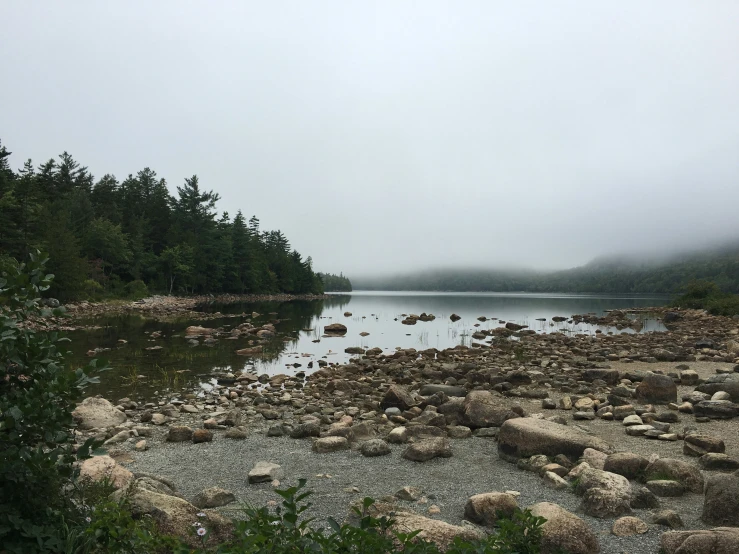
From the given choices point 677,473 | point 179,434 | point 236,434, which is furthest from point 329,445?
point 677,473

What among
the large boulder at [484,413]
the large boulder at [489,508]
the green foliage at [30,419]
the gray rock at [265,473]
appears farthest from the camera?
the large boulder at [484,413]

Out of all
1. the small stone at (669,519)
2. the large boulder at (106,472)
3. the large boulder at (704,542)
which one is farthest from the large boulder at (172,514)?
the small stone at (669,519)

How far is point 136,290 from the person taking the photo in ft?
190

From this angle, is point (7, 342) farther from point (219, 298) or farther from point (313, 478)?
point (219, 298)

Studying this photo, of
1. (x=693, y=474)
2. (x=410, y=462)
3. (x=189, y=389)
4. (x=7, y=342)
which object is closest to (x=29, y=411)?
(x=7, y=342)

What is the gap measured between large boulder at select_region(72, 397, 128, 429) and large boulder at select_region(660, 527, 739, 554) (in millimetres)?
10354

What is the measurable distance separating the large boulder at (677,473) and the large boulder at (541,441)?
887 mm

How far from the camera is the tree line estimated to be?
138 ft

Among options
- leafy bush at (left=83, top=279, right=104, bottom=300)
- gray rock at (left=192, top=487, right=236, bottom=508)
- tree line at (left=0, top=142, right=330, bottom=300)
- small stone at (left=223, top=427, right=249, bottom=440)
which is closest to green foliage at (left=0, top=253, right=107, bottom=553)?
gray rock at (left=192, top=487, right=236, bottom=508)

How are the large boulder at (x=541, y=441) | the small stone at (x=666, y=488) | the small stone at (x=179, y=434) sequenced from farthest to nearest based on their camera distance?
the small stone at (x=179, y=434) < the large boulder at (x=541, y=441) < the small stone at (x=666, y=488)

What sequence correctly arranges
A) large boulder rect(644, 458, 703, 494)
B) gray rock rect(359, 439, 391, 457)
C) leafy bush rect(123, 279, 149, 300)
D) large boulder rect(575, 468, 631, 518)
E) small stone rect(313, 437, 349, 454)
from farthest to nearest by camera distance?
leafy bush rect(123, 279, 149, 300)
small stone rect(313, 437, 349, 454)
gray rock rect(359, 439, 391, 457)
large boulder rect(644, 458, 703, 494)
large boulder rect(575, 468, 631, 518)

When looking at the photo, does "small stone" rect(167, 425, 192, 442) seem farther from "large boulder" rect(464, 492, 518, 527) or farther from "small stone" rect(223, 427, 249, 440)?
"large boulder" rect(464, 492, 518, 527)

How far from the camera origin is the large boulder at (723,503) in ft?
16.0

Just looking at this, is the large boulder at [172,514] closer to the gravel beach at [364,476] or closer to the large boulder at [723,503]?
the gravel beach at [364,476]
